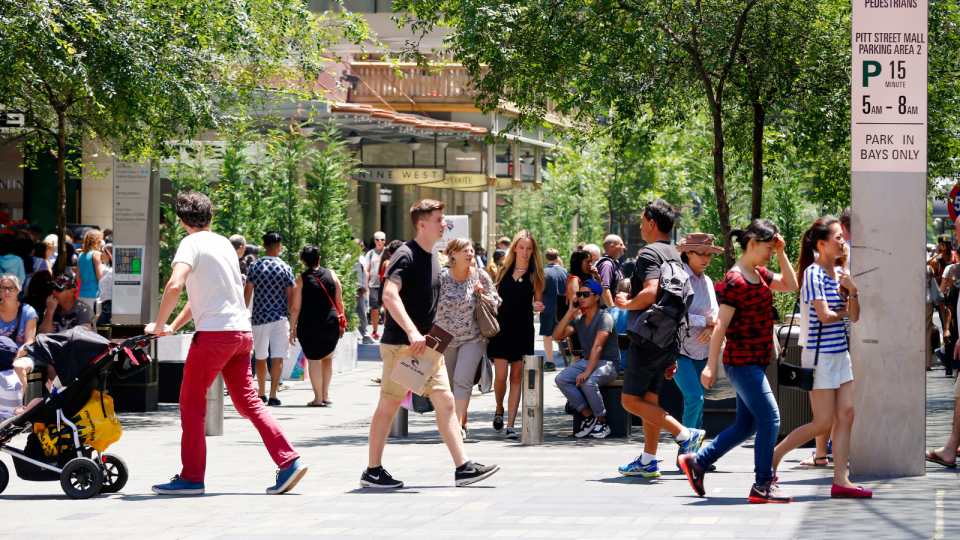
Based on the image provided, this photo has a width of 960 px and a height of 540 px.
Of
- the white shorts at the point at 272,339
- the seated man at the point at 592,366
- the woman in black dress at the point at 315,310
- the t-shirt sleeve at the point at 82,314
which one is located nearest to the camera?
the seated man at the point at 592,366

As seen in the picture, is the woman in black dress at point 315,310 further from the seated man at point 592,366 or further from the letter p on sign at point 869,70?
the letter p on sign at point 869,70

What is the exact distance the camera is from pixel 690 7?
487 inches

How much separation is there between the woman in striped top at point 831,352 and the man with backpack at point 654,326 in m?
0.94

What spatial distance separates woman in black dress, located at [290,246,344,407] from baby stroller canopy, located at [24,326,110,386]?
5.67 m

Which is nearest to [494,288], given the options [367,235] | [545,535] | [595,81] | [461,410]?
[461,410]

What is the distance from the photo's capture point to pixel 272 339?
1373 centimetres

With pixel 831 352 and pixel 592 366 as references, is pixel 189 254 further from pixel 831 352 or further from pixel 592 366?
pixel 592 366

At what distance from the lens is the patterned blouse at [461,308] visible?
411 inches

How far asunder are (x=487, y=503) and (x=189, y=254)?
7.76 ft

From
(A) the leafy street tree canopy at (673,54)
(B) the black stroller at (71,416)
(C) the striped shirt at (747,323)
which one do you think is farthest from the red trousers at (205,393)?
(A) the leafy street tree canopy at (673,54)

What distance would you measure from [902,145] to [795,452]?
9.78ft

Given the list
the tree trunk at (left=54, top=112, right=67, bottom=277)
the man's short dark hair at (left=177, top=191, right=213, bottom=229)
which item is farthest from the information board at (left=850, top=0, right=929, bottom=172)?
the tree trunk at (left=54, top=112, right=67, bottom=277)

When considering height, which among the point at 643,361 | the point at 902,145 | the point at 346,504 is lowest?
the point at 346,504

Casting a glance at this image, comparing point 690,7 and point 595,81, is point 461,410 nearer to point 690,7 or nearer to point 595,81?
point 595,81
